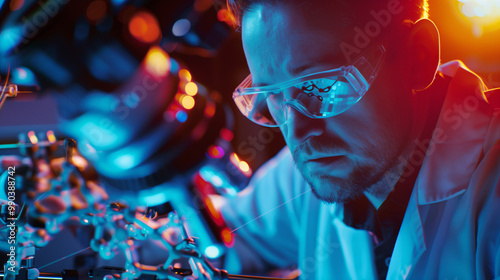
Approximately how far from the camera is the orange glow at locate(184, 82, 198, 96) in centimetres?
133

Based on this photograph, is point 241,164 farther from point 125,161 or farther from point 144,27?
point 144,27

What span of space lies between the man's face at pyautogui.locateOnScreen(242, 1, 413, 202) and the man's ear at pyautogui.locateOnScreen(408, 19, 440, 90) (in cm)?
4

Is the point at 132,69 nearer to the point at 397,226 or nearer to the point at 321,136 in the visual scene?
the point at 321,136

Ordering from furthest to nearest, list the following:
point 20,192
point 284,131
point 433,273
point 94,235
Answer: point 20,192 < point 94,235 < point 284,131 < point 433,273

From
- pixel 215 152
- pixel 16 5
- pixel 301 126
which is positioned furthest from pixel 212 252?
pixel 16 5

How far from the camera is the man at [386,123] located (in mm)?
1032

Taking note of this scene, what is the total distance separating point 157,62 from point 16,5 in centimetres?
83

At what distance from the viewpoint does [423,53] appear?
110 cm

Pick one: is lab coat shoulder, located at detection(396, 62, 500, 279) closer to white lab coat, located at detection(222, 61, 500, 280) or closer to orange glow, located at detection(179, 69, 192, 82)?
white lab coat, located at detection(222, 61, 500, 280)

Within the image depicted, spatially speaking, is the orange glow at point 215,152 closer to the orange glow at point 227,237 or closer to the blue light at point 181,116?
the blue light at point 181,116

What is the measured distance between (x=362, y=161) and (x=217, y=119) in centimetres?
52

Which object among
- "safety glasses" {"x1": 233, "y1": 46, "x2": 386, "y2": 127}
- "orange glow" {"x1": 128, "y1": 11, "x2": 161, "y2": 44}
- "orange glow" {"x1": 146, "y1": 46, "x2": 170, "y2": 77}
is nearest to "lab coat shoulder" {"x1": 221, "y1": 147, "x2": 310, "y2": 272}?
"safety glasses" {"x1": 233, "y1": 46, "x2": 386, "y2": 127}

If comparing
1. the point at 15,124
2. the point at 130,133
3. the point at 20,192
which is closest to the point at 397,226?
the point at 130,133

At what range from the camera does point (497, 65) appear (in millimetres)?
1165
